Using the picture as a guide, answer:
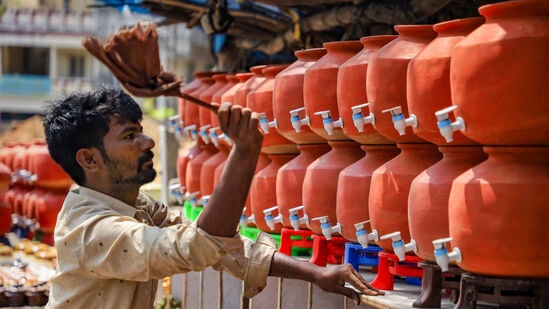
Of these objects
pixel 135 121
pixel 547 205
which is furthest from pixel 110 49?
pixel 547 205

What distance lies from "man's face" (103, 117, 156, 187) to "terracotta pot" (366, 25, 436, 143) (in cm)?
82

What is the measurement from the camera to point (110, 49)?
3.35 metres

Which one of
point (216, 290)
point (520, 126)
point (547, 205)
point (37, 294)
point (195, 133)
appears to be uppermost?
point (520, 126)

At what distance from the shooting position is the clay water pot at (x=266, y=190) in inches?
186

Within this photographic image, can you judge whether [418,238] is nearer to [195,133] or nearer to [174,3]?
[195,133]

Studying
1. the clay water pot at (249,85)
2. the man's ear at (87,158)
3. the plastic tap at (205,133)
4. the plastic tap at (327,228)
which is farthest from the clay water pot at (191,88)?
the man's ear at (87,158)

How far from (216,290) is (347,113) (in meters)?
1.41

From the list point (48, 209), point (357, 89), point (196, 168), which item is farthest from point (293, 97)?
point (48, 209)

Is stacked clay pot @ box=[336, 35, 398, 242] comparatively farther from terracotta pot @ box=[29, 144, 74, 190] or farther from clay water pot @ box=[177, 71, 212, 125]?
terracotta pot @ box=[29, 144, 74, 190]

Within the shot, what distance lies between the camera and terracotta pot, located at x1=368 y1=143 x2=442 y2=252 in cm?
347

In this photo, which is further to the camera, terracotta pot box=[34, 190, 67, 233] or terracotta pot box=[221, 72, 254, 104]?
terracotta pot box=[34, 190, 67, 233]

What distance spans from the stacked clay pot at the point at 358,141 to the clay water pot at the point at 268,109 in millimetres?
768

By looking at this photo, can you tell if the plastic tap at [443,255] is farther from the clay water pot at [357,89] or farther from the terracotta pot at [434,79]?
the clay water pot at [357,89]

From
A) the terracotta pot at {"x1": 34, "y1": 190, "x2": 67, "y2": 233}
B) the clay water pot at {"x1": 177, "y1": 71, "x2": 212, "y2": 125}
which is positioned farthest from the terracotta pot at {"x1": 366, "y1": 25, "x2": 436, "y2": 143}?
the terracotta pot at {"x1": 34, "y1": 190, "x2": 67, "y2": 233}
